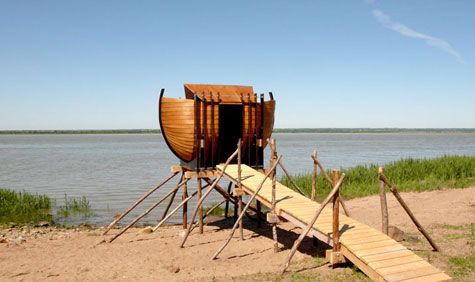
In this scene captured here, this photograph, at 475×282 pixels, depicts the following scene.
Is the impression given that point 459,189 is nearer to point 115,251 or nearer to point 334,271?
point 334,271

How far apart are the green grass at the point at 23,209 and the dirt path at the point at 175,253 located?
7.31 ft

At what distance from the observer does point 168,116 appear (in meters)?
14.1

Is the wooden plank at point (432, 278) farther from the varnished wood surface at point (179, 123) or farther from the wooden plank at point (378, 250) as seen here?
the varnished wood surface at point (179, 123)

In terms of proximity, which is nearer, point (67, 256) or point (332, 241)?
point (332, 241)

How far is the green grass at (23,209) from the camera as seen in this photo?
17.8m

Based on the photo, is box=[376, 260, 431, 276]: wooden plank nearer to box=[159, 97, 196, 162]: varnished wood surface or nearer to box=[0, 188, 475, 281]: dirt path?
box=[0, 188, 475, 281]: dirt path

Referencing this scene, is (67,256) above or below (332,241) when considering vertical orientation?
below

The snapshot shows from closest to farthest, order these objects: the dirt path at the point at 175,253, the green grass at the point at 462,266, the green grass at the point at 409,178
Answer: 1. the green grass at the point at 462,266
2. the dirt path at the point at 175,253
3. the green grass at the point at 409,178

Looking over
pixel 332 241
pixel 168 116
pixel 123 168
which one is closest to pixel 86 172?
Answer: pixel 123 168

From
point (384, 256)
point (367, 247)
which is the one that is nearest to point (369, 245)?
point (367, 247)

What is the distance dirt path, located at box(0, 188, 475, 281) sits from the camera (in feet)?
32.4

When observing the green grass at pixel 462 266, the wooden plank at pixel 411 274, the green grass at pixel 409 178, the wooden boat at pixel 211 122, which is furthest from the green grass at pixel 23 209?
the green grass at pixel 462 266

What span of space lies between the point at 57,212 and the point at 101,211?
1.91 m

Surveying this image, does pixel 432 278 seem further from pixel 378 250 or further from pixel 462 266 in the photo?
pixel 462 266
